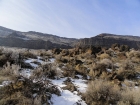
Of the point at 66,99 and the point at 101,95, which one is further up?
the point at 101,95

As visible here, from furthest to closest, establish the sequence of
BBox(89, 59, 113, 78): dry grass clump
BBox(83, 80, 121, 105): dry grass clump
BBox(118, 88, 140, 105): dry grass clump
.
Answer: BBox(89, 59, 113, 78): dry grass clump, BBox(83, 80, 121, 105): dry grass clump, BBox(118, 88, 140, 105): dry grass clump

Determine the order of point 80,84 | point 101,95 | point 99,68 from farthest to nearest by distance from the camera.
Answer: point 99,68, point 80,84, point 101,95

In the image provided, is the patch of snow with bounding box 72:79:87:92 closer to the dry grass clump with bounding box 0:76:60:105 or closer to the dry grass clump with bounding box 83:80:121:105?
the dry grass clump with bounding box 83:80:121:105

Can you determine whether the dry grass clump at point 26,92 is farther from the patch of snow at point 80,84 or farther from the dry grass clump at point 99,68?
the dry grass clump at point 99,68

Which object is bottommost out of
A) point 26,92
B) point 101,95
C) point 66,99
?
point 66,99

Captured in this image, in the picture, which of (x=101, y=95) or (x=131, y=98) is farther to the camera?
(x=101, y=95)

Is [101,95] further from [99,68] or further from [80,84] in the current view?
[99,68]

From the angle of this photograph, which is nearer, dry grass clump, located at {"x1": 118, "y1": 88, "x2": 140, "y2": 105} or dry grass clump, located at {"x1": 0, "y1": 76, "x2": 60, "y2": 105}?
dry grass clump, located at {"x1": 0, "y1": 76, "x2": 60, "y2": 105}

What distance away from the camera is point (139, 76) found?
10.6 metres

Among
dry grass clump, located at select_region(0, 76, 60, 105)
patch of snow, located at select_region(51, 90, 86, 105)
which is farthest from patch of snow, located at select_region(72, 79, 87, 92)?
dry grass clump, located at select_region(0, 76, 60, 105)

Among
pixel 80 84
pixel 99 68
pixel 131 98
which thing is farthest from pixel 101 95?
pixel 99 68

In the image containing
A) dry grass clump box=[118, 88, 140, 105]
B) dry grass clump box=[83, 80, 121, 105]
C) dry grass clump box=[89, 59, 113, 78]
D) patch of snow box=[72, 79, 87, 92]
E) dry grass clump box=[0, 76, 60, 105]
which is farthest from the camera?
dry grass clump box=[89, 59, 113, 78]

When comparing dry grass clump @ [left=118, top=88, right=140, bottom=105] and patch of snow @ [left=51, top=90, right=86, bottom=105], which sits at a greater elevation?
dry grass clump @ [left=118, top=88, right=140, bottom=105]

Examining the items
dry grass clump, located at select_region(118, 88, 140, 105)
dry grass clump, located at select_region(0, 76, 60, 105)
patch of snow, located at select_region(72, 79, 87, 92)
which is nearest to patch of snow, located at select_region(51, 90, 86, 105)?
dry grass clump, located at select_region(0, 76, 60, 105)
